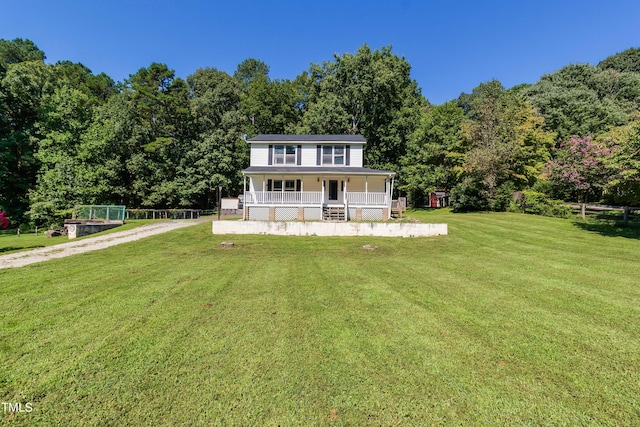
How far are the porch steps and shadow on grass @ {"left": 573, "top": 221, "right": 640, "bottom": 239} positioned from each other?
40.8 ft

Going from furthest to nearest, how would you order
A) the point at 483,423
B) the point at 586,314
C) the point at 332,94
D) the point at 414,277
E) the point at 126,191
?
the point at 332,94
the point at 126,191
the point at 414,277
the point at 586,314
the point at 483,423

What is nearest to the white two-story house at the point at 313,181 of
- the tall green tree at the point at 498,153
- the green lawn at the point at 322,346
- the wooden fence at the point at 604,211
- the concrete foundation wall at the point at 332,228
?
the concrete foundation wall at the point at 332,228

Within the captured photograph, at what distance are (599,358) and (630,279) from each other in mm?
4927

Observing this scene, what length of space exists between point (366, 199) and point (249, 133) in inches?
872

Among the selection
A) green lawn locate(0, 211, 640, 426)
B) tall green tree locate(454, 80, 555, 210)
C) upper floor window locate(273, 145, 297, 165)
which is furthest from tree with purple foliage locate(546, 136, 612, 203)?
upper floor window locate(273, 145, 297, 165)

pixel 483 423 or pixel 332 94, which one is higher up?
pixel 332 94

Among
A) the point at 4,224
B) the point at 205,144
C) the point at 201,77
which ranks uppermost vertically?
the point at 201,77

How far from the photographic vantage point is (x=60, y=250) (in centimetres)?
1066

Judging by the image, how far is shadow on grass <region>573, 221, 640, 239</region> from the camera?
12428mm

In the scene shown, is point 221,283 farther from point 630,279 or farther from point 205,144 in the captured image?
point 205,144

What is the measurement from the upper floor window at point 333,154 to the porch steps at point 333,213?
4705 millimetres

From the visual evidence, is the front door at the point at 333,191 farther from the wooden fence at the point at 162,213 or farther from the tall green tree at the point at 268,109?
the tall green tree at the point at 268,109

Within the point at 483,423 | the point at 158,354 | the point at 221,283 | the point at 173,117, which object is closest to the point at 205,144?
the point at 173,117

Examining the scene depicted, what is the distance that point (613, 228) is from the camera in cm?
1394
